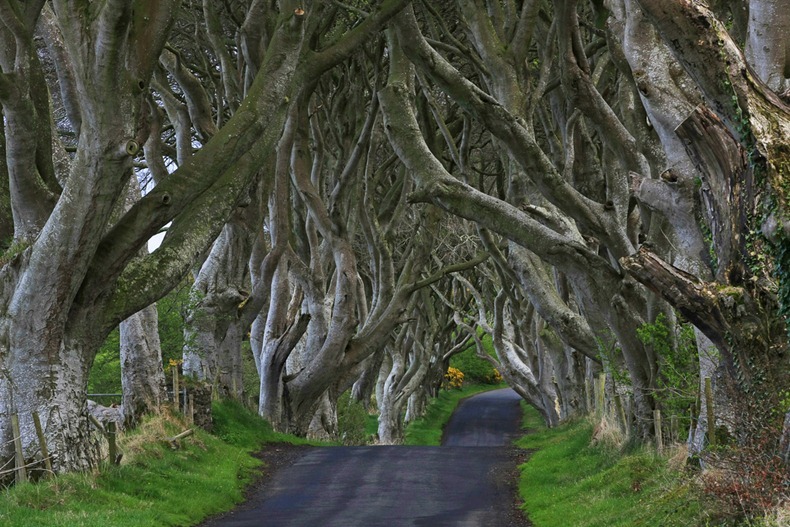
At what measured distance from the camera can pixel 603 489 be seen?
13.6 meters

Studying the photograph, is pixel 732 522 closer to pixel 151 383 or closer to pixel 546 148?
pixel 151 383

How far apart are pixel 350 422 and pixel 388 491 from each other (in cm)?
1754

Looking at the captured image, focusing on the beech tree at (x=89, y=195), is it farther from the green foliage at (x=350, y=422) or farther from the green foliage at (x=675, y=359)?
the green foliage at (x=350, y=422)

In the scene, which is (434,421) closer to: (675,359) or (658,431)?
(658,431)

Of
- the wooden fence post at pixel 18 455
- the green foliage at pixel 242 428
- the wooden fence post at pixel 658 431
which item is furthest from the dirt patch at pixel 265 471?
the wooden fence post at pixel 658 431

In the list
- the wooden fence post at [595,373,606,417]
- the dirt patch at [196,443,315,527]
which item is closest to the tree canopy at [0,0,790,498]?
the wooden fence post at [595,373,606,417]

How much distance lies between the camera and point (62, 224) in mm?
12398

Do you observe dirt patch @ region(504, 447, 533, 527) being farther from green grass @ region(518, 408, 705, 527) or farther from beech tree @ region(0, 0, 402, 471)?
beech tree @ region(0, 0, 402, 471)

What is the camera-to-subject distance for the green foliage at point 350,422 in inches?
1284

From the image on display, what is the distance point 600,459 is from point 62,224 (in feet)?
30.4

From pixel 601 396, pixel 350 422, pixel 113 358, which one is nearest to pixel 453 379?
pixel 350 422

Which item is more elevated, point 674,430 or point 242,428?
point 242,428

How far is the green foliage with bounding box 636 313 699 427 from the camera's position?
1350cm

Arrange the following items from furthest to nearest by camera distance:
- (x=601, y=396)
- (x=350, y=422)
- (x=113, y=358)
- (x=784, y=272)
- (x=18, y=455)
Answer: (x=113, y=358)
(x=350, y=422)
(x=601, y=396)
(x=18, y=455)
(x=784, y=272)
